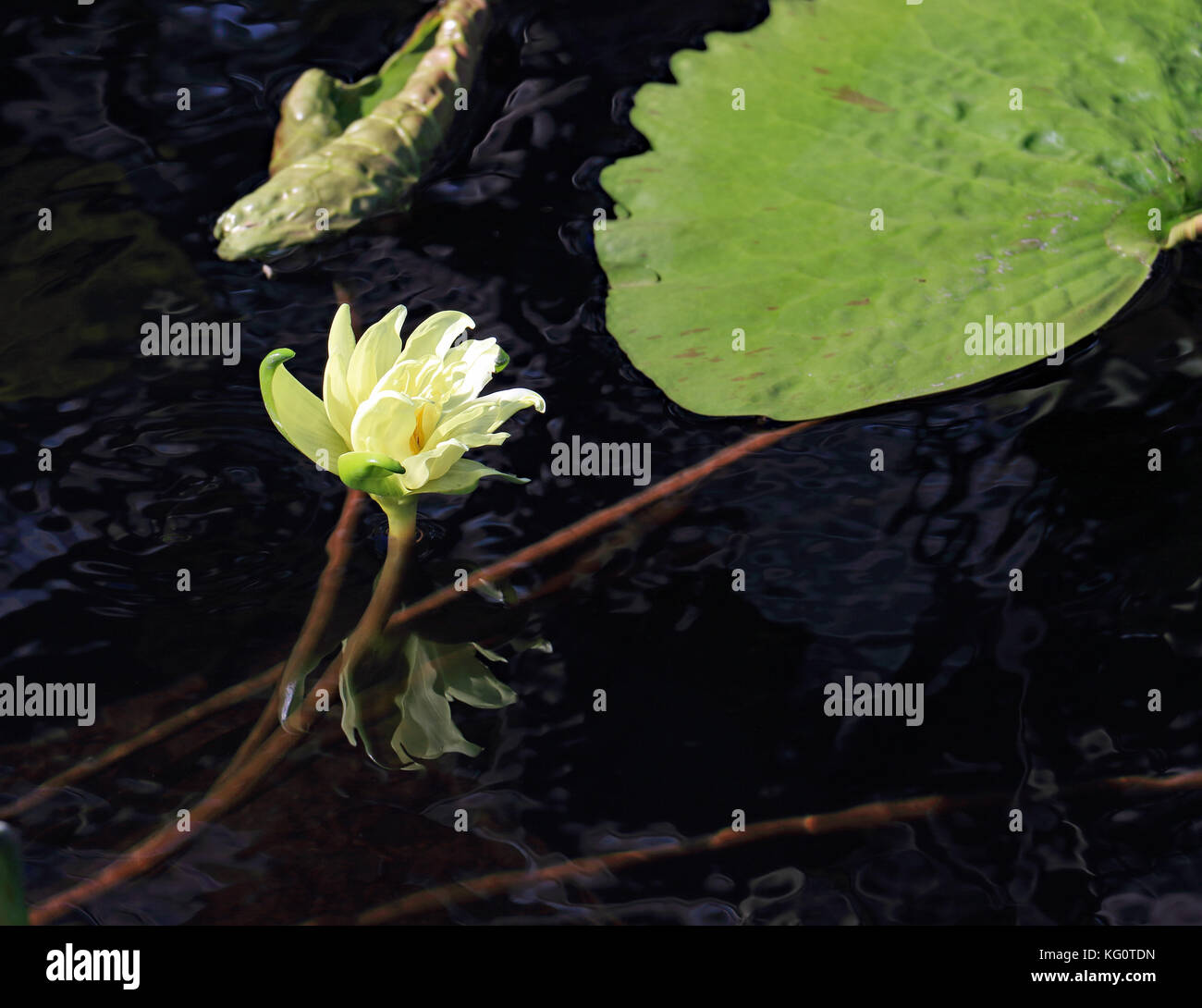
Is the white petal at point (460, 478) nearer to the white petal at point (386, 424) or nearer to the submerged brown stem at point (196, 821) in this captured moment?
the white petal at point (386, 424)

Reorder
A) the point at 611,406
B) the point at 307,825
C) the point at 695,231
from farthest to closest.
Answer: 1. the point at 695,231
2. the point at 611,406
3. the point at 307,825

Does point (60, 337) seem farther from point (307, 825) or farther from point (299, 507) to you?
point (307, 825)

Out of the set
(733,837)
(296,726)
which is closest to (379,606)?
(296,726)

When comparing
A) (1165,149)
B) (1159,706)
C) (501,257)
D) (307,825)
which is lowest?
(307,825)

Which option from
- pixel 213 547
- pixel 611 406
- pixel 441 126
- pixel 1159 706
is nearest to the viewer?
pixel 1159 706

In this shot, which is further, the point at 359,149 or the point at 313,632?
the point at 359,149

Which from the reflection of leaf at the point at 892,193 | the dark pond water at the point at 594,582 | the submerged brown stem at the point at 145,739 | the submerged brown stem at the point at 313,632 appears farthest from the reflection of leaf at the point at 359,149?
the submerged brown stem at the point at 145,739

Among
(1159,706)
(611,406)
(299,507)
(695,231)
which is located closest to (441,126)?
(695,231)

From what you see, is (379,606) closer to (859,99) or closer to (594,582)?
(594,582)
